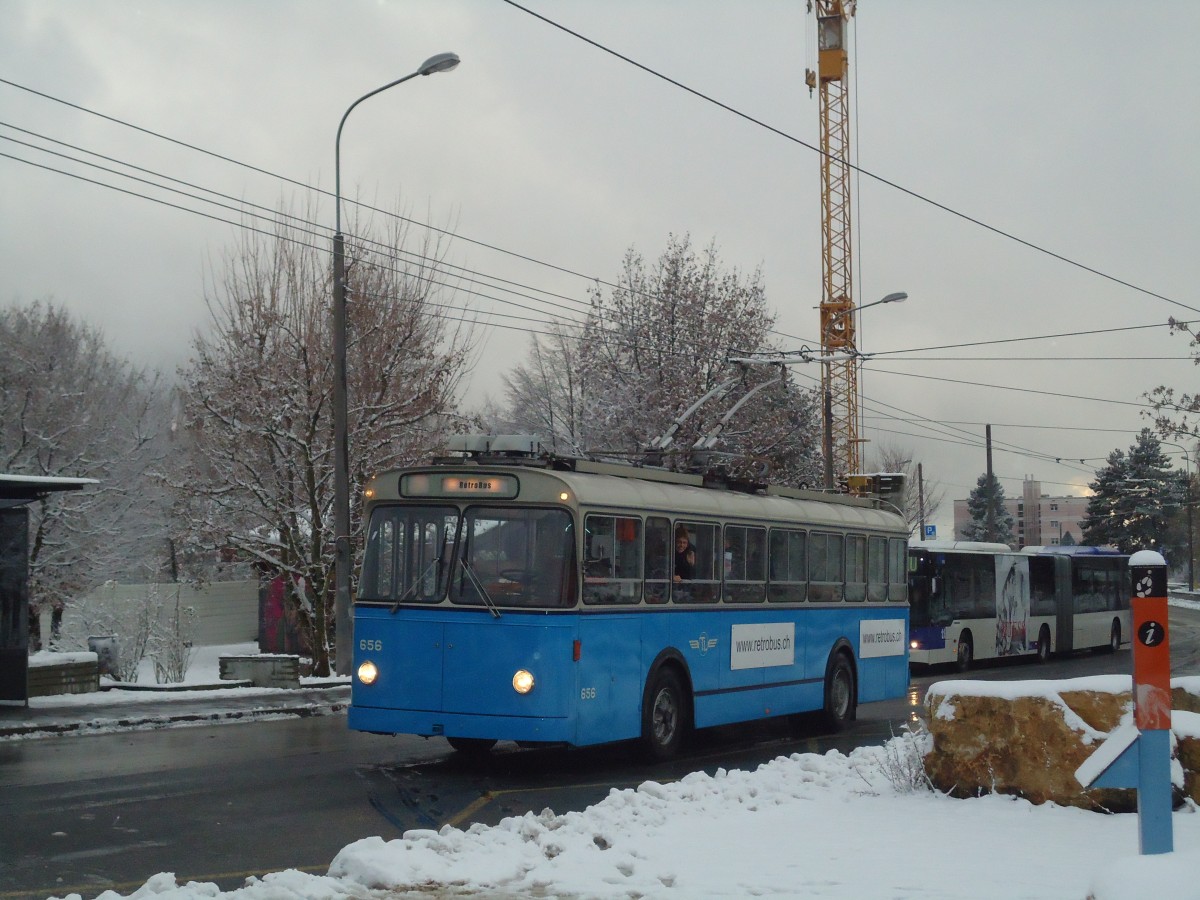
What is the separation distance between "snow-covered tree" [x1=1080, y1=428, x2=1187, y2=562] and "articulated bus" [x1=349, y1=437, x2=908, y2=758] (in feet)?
307

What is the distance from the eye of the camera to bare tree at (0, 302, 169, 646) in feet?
113

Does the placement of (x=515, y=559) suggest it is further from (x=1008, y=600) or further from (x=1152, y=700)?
(x=1008, y=600)

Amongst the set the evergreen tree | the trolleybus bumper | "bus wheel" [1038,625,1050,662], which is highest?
the evergreen tree

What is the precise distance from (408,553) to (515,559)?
1.13m

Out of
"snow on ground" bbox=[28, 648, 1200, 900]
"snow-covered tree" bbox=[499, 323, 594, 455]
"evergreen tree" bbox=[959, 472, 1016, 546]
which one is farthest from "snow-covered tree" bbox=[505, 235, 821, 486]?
"evergreen tree" bbox=[959, 472, 1016, 546]

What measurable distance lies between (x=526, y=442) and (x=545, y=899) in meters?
7.06

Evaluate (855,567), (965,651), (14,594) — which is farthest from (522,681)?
(965,651)

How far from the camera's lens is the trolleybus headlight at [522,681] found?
12.0 meters

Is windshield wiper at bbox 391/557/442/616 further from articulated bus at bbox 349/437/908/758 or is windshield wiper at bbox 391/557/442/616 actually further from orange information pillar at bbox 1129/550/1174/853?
orange information pillar at bbox 1129/550/1174/853

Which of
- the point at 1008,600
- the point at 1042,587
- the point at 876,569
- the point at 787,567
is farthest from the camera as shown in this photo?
the point at 1042,587

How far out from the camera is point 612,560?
12.8m

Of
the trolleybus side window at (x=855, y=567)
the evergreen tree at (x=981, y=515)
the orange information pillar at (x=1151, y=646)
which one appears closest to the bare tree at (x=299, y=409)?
the trolleybus side window at (x=855, y=567)

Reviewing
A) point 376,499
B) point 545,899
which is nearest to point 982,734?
point 545,899

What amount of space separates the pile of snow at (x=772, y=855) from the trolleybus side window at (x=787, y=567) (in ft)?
19.9
